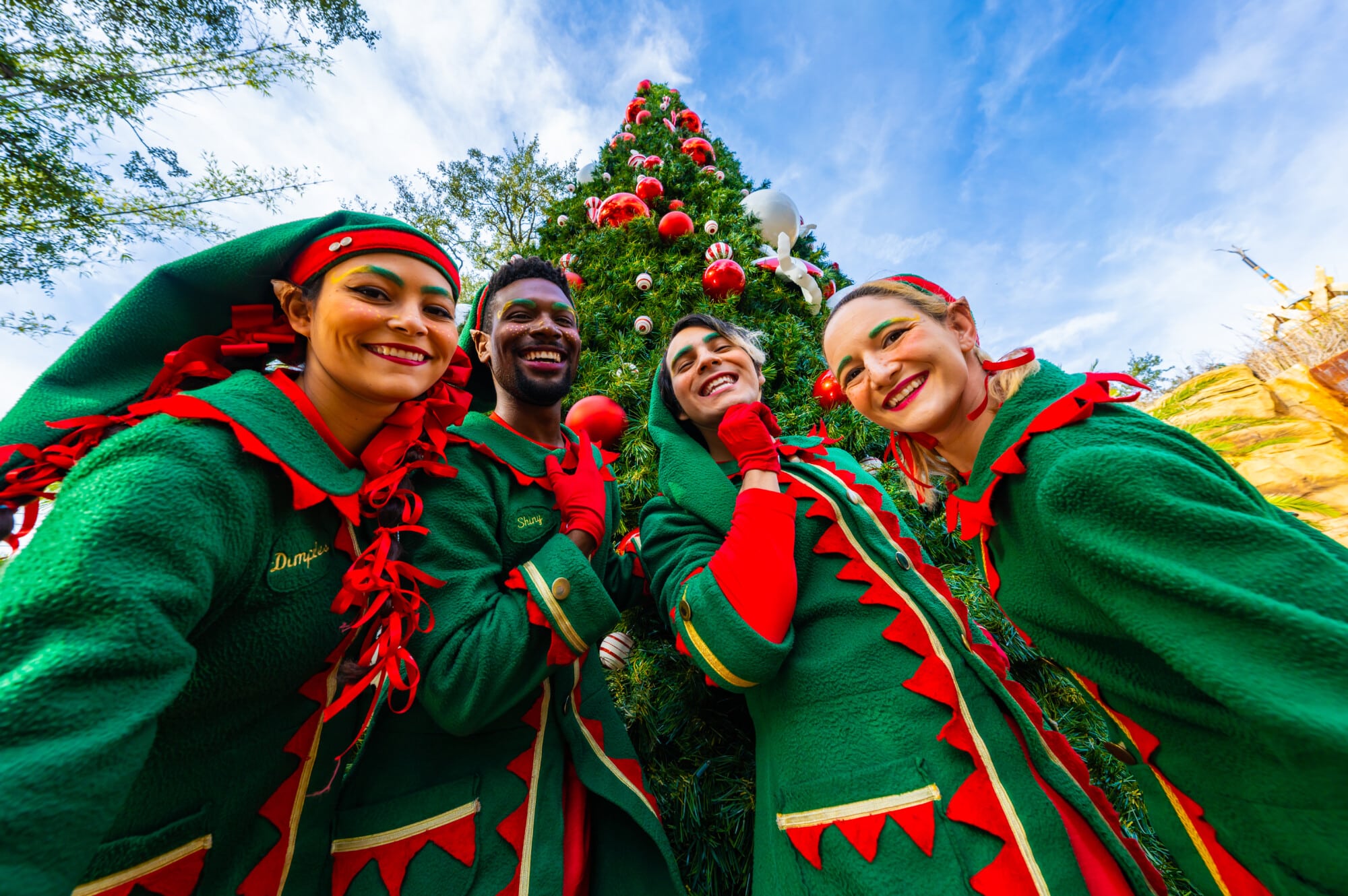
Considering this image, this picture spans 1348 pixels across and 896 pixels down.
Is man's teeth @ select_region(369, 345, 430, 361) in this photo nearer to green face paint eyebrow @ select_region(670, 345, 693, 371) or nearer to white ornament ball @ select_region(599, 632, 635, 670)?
green face paint eyebrow @ select_region(670, 345, 693, 371)

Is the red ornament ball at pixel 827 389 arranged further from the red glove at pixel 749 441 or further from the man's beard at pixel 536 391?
the man's beard at pixel 536 391

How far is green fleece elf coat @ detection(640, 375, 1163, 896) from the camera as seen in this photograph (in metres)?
1.03

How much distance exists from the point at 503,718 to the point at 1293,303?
8.61m

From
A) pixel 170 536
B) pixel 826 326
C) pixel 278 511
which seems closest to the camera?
pixel 170 536

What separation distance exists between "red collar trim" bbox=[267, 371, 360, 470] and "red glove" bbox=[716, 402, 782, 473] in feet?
3.57

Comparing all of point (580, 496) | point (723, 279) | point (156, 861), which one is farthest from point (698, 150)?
point (156, 861)

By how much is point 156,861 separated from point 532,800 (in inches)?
28.2

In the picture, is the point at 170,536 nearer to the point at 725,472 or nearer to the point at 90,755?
the point at 90,755

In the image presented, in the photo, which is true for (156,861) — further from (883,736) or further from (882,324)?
(882,324)

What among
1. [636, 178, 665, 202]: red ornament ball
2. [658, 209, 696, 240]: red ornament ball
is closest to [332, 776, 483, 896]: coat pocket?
[658, 209, 696, 240]: red ornament ball

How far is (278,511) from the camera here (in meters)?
1.03

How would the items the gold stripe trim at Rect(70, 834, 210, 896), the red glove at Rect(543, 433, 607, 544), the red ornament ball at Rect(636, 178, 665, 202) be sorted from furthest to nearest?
the red ornament ball at Rect(636, 178, 665, 202)
the red glove at Rect(543, 433, 607, 544)
the gold stripe trim at Rect(70, 834, 210, 896)

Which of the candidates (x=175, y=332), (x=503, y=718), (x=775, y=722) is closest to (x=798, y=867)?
(x=775, y=722)

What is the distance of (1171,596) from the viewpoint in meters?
0.81
